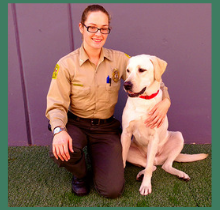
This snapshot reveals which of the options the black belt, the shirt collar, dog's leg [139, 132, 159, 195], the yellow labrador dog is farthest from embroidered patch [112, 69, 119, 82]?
dog's leg [139, 132, 159, 195]

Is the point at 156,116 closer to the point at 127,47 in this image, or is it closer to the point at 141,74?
the point at 141,74

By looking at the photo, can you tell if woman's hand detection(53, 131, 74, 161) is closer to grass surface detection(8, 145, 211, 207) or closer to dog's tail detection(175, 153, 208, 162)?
grass surface detection(8, 145, 211, 207)

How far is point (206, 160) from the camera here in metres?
2.67

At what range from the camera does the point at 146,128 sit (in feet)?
7.12

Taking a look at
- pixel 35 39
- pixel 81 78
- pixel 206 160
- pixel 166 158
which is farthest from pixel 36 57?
pixel 206 160

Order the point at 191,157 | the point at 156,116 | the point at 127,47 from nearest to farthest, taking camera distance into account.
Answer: the point at 156,116
the point at 191,157
the point at 127,47

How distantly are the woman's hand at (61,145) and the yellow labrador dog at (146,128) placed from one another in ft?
2.00

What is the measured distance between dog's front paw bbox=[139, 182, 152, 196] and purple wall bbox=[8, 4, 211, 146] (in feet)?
3.93

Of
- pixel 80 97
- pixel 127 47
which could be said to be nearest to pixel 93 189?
pixel 80 97

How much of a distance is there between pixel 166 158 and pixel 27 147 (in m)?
1.88

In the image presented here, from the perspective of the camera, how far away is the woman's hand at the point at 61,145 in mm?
1875

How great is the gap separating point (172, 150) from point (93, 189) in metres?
0.96

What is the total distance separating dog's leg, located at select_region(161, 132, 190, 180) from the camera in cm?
239

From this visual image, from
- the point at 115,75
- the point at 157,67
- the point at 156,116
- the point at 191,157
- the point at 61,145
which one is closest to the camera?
the point at 61,145
